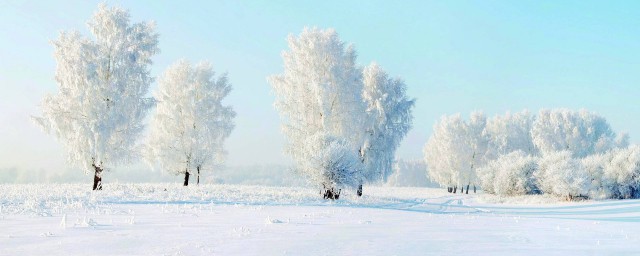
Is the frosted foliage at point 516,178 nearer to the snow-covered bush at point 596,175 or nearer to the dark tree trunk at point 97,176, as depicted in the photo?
the snow-covered bush at point 596,175

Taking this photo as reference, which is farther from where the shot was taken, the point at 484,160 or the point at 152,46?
the point at 484,160

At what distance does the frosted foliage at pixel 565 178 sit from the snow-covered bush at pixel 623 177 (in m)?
2.57

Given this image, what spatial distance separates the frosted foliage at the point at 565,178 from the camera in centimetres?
3791

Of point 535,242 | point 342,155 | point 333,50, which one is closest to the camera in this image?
point 535,242

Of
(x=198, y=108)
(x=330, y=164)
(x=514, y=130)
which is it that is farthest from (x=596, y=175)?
(x=198, y=108)

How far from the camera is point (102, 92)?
27.2m

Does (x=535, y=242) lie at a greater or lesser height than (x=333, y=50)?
lesser

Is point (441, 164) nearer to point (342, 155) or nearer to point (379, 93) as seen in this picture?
point (379, 93)

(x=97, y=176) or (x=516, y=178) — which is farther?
(x=516, y=178)

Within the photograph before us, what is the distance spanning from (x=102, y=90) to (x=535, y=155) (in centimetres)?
5975

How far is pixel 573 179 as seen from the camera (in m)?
38.4

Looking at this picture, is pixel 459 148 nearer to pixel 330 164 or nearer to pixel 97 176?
pixel 330 164

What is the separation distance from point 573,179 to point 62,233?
126 feet

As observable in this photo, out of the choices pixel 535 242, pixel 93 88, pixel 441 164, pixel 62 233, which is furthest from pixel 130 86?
pixel 441 164
